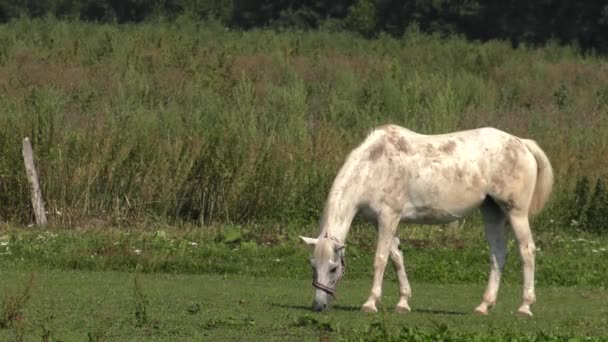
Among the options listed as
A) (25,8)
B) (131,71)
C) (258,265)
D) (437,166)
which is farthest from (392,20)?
(437,166)

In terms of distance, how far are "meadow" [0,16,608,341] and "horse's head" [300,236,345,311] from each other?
9.3 inches

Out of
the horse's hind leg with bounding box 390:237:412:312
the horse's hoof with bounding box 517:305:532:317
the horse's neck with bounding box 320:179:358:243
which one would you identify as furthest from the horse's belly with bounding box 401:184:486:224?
the horse's hoof with bounding box 517:305:532:317

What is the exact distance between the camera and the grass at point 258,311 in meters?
13.1

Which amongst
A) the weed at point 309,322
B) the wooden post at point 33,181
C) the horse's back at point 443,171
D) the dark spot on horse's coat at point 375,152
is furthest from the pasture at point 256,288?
the dark spot on horse's coat at point 375,152

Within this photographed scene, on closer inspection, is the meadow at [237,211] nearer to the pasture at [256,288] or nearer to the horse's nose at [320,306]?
the pasture at [256,288]

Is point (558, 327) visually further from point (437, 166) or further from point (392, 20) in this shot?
point (392, 20)

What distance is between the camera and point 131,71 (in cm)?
3388

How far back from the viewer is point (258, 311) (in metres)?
15.1

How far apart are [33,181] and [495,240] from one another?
30.4 feet

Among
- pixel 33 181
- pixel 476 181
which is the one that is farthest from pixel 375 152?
pixel 33 181

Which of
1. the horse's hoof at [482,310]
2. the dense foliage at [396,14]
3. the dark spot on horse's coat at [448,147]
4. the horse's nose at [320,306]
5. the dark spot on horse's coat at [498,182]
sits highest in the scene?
the dark spot on horse's coat at [448,147]

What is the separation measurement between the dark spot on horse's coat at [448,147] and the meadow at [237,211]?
1704 mm

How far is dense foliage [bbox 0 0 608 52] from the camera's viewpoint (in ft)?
195

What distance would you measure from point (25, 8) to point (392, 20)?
63.3 feet
